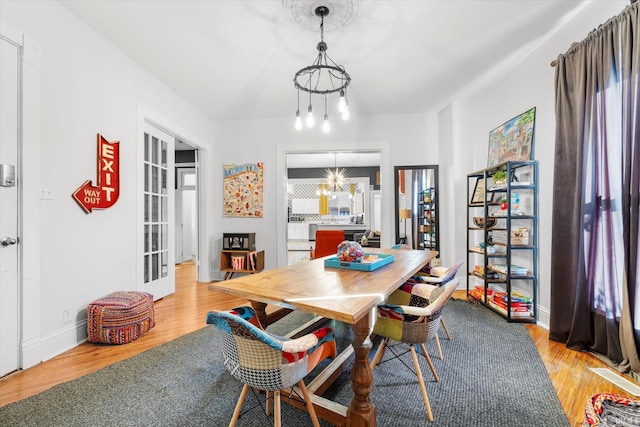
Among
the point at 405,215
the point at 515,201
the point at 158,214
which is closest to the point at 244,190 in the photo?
the point at 158,214

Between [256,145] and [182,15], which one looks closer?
[182,15]

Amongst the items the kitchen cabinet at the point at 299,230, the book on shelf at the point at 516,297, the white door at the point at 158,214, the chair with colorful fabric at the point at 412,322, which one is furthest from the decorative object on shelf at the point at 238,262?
the kitchen cabinet at the point at 299,230

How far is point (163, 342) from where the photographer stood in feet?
7.87

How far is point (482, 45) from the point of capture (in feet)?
9.05

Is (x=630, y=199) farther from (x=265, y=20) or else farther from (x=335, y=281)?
(x=265, y=20)

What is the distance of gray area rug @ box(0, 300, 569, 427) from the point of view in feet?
4.83

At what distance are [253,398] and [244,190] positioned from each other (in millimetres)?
3457

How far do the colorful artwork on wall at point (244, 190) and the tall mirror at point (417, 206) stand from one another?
7.22 feet

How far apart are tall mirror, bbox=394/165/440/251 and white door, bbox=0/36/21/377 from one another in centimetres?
413

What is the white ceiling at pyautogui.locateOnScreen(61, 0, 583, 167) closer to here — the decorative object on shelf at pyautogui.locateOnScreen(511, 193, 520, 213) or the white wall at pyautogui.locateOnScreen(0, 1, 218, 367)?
the white wall at pyautogui.locateOnScreen(0, 1, 218, 367)

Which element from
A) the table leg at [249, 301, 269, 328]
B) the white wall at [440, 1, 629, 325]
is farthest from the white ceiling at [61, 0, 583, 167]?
the table leg at [249, 301, 269, 328]

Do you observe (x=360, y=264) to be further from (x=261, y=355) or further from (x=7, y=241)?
(x=7, y=241)

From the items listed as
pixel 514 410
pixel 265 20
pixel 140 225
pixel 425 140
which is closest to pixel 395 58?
pixel 265 20

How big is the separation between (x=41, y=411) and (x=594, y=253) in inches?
143
